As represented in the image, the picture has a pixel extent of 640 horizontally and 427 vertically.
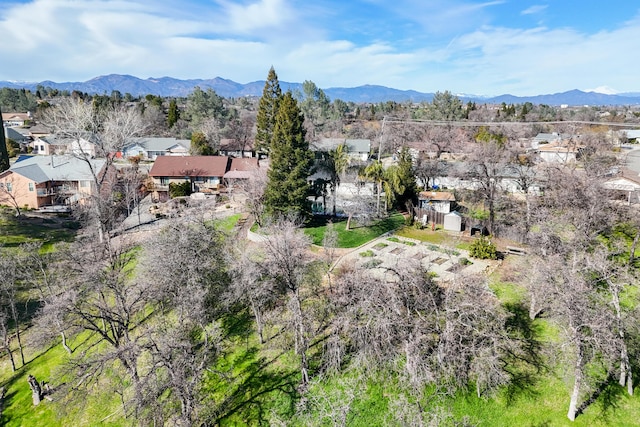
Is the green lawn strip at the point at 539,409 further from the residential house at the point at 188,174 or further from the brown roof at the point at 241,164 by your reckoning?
the brown roof at the point at 241,164

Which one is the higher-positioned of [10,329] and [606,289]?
[606,289]

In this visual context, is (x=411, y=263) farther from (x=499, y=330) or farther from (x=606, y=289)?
(x=606, y=289)

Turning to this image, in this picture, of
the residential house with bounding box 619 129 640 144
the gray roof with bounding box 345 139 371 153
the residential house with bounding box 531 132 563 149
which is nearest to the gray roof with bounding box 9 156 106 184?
the gray roof with bounding box 345 139 371 153

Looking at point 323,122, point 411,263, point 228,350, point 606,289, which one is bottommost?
point 228,350

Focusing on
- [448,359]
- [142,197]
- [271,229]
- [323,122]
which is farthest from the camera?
[323,122]

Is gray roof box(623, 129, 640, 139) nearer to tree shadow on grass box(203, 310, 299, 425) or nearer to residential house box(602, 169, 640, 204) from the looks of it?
residential house box(602, 169, 640, 204)

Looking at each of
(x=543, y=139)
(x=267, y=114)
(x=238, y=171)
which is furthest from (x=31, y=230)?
(x=543, y=139)

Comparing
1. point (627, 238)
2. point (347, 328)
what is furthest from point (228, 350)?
point (627, 238)
